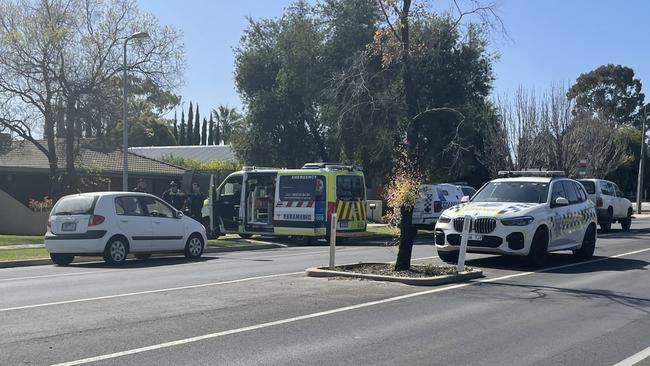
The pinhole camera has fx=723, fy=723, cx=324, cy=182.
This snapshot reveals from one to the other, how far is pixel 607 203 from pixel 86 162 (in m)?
25.8

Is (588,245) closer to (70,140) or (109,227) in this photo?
(109,227)

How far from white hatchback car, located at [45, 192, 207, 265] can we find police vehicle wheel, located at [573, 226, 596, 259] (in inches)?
364

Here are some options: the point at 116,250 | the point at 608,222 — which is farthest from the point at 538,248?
the point at 608,222

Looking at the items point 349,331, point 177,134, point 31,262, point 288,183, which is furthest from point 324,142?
point 177,134

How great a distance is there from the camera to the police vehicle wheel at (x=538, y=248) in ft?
45.9

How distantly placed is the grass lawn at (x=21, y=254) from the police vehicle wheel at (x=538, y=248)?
1107 centimetres

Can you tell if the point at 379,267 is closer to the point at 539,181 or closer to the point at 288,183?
the point at 539,181

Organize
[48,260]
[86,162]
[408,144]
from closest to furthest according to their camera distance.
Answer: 1. [408,144]
2. [48,260]
3. [86,162]

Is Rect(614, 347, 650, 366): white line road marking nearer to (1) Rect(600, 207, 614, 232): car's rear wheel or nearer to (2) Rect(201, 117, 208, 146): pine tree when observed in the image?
(1) Rect(600, 207, 614, 232): car's rear wheel

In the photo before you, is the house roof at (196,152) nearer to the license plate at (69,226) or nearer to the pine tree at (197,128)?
the pine tree at (197,128)

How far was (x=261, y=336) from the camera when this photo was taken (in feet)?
24.9

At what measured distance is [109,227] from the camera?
15.5 m

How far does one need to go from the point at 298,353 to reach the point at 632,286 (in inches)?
280

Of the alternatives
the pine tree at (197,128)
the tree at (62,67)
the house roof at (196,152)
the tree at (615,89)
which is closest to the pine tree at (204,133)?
Answer: the pine tree at (197,128)
